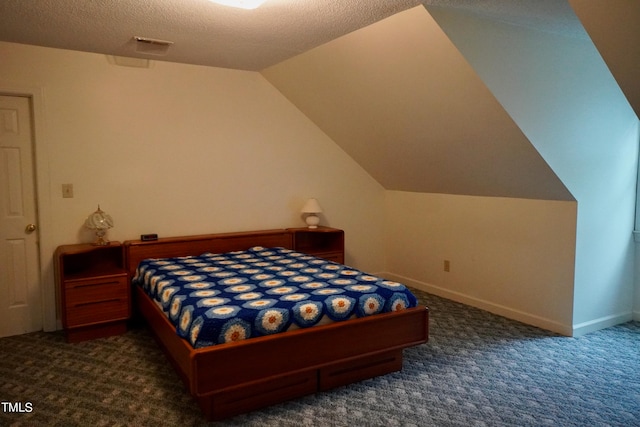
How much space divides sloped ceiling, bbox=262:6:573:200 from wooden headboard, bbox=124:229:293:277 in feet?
4.20

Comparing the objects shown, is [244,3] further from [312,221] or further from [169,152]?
[312,221]

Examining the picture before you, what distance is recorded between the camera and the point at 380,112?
12.8 feet

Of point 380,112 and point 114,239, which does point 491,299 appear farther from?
point 114,239

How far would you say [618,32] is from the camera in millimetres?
1823

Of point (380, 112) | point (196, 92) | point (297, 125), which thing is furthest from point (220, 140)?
point (380, 112)

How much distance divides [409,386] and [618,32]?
2.07 meters

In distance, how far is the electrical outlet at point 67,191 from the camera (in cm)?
364

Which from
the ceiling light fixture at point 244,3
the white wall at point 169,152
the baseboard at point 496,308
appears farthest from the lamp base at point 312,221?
the ceiling light fixture at point 244,3

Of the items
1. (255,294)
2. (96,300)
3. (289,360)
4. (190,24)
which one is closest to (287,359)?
(289,360)

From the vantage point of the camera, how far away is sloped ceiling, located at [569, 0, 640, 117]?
174 centimetres

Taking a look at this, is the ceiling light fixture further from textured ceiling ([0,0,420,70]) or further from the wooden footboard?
the wooden footboard

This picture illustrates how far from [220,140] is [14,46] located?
67.6 inches

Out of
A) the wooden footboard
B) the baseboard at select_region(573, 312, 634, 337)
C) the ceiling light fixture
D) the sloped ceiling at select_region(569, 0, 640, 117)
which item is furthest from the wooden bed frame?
the ceiling light fixture

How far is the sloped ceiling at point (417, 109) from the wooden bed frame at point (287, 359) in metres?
1.45
